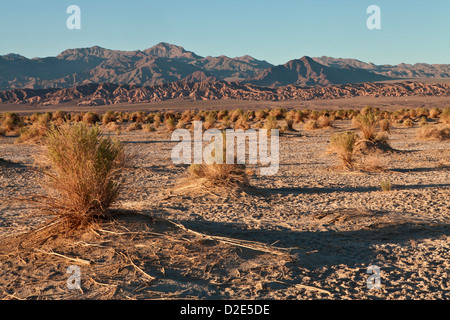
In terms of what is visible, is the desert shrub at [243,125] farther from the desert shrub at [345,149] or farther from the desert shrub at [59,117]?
the desert shrub at [345,149]

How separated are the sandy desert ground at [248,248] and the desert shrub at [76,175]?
1.09ft

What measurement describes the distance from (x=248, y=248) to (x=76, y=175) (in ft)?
8.36

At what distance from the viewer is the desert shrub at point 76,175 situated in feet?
19.4

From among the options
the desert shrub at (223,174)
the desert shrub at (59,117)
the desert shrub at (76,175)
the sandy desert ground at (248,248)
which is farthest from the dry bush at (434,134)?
the desert shrub at (76,175)

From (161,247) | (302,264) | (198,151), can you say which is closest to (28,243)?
(161,247)

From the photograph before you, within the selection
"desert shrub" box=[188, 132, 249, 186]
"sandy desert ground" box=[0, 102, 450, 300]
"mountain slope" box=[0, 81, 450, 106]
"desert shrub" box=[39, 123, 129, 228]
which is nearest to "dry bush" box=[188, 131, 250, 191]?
"desert shrub" box=[188, 132, 249, 186]

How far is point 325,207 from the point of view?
28.7ft

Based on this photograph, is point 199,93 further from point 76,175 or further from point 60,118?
point 76,175

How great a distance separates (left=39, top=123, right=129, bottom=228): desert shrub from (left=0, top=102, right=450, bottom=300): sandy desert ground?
13.1 inches

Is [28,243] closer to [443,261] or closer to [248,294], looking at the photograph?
[248,294]

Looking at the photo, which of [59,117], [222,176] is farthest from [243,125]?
[59,117]

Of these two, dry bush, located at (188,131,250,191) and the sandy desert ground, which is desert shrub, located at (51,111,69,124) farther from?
dry bush, located at (188,131,250,191)

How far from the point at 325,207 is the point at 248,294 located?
468 centimetres
